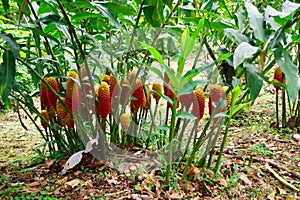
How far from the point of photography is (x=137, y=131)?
51.6 inches

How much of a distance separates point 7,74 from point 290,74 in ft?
2.18

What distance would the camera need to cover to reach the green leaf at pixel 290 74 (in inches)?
25.9

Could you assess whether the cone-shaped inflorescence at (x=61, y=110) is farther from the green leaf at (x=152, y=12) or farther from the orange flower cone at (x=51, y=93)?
the green leaf at (x=152, y=12)

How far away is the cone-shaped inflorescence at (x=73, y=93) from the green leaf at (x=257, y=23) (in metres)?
0.55

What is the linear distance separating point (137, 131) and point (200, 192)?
0.38 m

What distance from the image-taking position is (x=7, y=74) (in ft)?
2.53

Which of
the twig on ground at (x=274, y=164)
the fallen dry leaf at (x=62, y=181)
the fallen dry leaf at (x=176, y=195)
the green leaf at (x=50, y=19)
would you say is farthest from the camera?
the twig on ground at (x=274, y=164)

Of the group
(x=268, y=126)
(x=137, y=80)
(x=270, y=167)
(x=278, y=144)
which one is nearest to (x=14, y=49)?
(x=137, y=80)

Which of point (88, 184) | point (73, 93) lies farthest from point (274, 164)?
point (73, 93)

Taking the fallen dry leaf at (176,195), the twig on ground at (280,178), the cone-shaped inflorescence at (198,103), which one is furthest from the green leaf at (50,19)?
the twig on ground at (280,178)

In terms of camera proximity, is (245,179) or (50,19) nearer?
(50,19)

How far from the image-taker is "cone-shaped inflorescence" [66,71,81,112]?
102 centimetres

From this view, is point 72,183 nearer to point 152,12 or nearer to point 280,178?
point 152,12

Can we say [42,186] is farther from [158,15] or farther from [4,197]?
[158,15]
